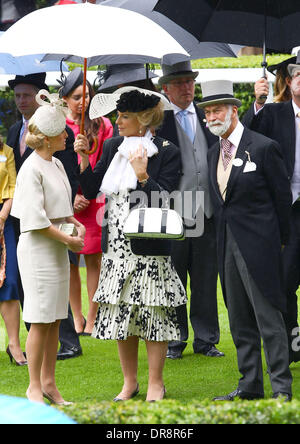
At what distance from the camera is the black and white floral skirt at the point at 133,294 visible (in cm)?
584

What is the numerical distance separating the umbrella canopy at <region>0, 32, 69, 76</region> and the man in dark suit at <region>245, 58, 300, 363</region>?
193cm

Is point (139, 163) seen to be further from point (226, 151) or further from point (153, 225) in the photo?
point (226, 151)

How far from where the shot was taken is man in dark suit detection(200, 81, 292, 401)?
5.67m

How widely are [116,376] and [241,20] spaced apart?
298 centimetres

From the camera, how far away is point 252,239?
18.7 ft

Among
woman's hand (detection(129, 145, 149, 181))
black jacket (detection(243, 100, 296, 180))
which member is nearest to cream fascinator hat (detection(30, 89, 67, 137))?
woman's hand (detection(129, 145, 149, 181))

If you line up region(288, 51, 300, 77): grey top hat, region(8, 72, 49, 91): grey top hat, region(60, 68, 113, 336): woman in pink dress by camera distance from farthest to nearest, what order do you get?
region(60, 68, 113, 336): woman in pink dress
region(8, 72, 49, 91): grey top hat
region(288, 51, 300, 77): grey top hat

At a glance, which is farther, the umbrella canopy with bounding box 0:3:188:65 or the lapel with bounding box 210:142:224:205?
the lapel with bounding box 210:142:224:205

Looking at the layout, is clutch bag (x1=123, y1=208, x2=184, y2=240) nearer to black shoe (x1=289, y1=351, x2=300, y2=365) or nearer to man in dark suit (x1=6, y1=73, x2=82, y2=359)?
man in dark suit (x1=6, y1=73, x2=82, y2=359)

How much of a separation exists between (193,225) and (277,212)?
1.68 meters

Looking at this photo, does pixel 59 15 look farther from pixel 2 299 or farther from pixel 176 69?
pixel 2 299

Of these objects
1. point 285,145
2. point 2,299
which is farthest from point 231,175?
point 2,299

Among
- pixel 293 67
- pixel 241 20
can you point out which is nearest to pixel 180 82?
pixel 241 20

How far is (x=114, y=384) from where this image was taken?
21.7 ft
